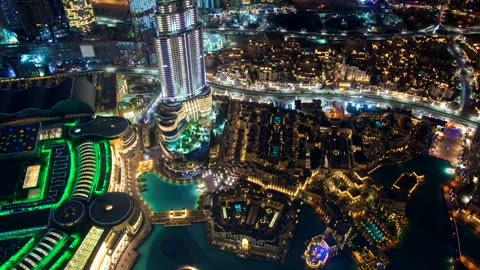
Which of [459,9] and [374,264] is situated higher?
[459,9]

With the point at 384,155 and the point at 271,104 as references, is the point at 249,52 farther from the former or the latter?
the point at 384,155

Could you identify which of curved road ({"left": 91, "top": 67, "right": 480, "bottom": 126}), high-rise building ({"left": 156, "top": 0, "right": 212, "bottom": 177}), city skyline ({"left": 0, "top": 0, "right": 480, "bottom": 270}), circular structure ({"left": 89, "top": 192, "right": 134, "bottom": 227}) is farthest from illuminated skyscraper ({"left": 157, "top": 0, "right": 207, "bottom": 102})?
circular structure ({"left": 89, "top": 192, "right": 134, "bottom": 227})

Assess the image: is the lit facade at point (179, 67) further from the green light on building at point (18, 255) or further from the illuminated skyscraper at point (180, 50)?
the green light on building at point (18, 255)

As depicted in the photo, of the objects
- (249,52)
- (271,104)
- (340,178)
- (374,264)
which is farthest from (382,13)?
(374,264)

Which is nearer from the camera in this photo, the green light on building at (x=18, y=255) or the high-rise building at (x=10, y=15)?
the green light on building at (x=18, y=255)

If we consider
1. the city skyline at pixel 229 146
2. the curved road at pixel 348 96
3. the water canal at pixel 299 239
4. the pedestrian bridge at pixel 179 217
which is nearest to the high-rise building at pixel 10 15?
the city skyline at pixel 229 146

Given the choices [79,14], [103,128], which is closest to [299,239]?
[103,128]
